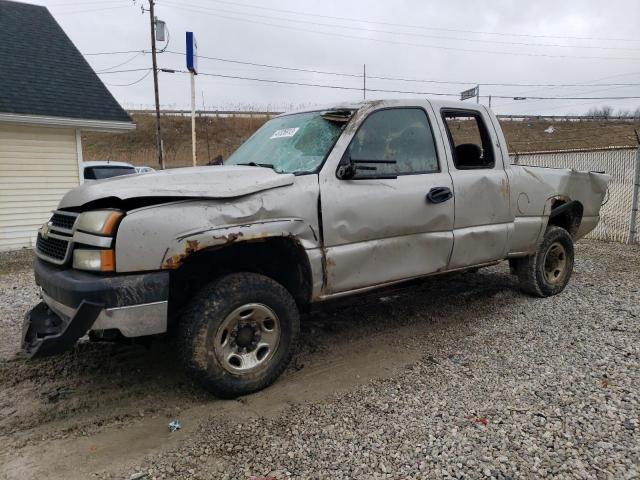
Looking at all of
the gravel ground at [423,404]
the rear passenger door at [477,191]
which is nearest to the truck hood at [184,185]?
the gravel ground at [423,404]

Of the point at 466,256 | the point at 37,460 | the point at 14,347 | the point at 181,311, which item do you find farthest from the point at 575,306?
the point at 14,347

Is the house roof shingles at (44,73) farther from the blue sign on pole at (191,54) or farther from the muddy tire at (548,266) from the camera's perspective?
A: the muddy tire at (548,266)

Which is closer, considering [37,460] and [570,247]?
[37,460]

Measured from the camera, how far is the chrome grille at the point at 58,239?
307 centimetres

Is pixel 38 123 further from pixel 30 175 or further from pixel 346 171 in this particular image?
pixel 346 171

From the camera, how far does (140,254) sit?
9.33 feet

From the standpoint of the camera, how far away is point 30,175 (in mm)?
10805

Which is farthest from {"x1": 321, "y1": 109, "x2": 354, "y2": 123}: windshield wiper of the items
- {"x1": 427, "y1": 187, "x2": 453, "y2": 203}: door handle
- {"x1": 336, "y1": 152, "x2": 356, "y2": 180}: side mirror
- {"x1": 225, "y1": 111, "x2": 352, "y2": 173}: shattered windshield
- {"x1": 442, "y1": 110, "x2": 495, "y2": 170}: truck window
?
{"x1": 442, "y1": 110, "x2": 495, "y2": 170}: truck window

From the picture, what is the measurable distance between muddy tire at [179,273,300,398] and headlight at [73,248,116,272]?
0.56m

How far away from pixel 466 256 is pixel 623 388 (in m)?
1.57

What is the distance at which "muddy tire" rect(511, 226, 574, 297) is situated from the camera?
5.40 meters

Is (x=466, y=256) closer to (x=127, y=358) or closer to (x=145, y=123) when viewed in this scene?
(x=127, y=358)

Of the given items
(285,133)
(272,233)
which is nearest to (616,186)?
(285,133)

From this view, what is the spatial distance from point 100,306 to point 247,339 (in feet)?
3.18
